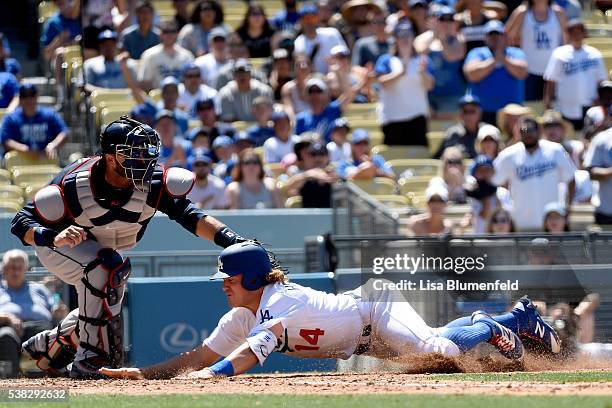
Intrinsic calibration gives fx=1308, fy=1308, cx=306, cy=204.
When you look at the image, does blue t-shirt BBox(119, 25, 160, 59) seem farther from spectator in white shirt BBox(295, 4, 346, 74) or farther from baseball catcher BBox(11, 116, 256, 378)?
baseball catcher BBox(11, 116, 256, 378)

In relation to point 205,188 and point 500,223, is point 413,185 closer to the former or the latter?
point 500,223

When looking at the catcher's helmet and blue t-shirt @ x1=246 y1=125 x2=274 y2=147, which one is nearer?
the catcher's helmet

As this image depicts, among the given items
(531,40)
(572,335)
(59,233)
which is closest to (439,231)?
(572,335)

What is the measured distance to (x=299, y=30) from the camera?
16250 mm

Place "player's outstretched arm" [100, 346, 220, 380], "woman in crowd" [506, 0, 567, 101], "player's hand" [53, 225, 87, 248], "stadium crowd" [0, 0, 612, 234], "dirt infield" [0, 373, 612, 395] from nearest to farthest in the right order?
1. "dirt infield" [0, 373, 612, 395]
2. "player's hand" [53, 225, 87, 248]
3. "player's outstretched arm" [100, 346, 220, 380]
4. "stadium crowd" [0, 0, 612, 234]
5. "woman in crowd" [506, 0, 567, 101]

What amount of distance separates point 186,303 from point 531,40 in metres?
6.63

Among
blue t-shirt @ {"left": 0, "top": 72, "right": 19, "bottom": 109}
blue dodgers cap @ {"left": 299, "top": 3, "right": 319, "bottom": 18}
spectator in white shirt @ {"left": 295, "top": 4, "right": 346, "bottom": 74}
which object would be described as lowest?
blue t-shirt @ {"left": 0, "top": 72, "right": 19, "bottom": 109}

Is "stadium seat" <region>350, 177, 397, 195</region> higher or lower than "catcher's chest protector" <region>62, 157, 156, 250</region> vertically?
lower

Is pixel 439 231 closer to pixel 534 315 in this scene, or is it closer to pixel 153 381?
pixel 534 315

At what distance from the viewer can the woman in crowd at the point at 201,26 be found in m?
15.8

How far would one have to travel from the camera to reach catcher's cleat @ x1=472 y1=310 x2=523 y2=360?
8.39 metres

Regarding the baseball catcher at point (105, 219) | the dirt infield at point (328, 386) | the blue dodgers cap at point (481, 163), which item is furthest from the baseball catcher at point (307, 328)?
the blue dodgers cap at point (481, 163)

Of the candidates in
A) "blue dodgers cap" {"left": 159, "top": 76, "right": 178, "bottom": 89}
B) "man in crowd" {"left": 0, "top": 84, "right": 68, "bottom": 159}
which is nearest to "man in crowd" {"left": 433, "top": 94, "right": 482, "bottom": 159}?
"blue dodgers cap" {"left": 159, "top": 76, "right": 178, "bottom": 89}

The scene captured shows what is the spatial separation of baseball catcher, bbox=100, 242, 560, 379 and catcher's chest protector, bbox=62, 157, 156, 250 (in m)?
0.71
